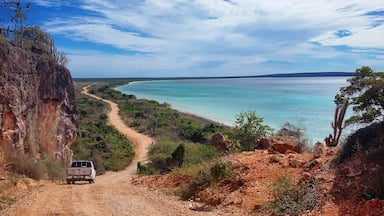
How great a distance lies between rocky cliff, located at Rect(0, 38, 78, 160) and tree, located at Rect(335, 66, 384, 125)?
16165mm

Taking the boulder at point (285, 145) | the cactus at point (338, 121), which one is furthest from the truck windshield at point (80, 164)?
the cactus at point (338, 121)

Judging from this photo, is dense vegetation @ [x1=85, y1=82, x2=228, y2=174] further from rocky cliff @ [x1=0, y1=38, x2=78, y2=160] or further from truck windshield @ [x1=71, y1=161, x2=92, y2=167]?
rocky cliff @ [x1=0, y1=38, x2=78, y2=160]

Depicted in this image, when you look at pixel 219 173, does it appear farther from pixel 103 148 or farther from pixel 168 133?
pixel 168 133

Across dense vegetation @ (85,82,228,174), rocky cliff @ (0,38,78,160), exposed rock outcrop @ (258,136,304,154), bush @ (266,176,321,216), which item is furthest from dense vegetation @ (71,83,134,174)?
bush @ (266,176,321,216)

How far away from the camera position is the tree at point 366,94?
50.7 feet

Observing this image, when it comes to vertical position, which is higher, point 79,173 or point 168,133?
point 79,173

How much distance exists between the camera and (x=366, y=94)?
15.7 m

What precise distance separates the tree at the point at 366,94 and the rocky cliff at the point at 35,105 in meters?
16.2

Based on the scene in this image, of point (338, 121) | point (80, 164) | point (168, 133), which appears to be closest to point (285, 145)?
point (338, 121)

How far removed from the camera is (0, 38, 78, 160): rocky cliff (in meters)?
20.2

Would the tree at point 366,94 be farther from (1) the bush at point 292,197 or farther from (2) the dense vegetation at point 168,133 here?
(2) the dense vegetation at point 168,133

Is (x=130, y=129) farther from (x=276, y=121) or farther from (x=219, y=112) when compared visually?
(x=219, y=112)

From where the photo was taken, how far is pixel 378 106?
52.9 feet

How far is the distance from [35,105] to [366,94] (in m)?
18.5
